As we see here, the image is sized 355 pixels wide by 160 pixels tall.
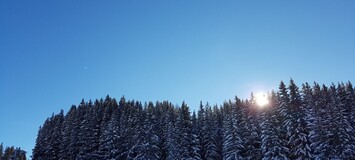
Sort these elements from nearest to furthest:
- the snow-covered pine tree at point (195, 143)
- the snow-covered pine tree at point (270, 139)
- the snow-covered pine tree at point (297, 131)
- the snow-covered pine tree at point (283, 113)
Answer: the snow-covered pine tree at point (297, 131), the snow-covered pine tree at point (270, 139), the snow-covered pine tree at point (283, 113), the snow-covered pine tree at point (195, 143)

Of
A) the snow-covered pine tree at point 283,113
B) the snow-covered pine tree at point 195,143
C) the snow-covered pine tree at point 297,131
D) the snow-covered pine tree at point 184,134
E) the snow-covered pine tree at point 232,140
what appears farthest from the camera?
the snow-covered pine tree at point 195,143

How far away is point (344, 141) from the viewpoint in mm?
45469

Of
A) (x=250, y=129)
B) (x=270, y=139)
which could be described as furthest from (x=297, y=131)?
(x=250, y=129)

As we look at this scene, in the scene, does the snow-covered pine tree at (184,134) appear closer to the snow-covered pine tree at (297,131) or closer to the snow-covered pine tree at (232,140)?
the snow-covered pine tree at (232,140)

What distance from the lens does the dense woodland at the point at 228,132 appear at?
47969 mm

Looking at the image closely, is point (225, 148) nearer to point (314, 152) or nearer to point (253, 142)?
point (253, 142)

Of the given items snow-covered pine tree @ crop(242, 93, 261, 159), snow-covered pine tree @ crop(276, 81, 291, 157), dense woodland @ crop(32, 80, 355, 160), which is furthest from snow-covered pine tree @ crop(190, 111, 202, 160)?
snow-covered pine tree @ crop(276, 81, 291, 157)

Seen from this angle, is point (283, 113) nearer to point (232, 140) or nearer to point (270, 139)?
point (270, 139)

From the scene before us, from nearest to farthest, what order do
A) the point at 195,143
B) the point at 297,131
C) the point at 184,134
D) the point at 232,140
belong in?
the point at 297,131 → the point at 232,140 → the point at 195,143 → the point at 184,134

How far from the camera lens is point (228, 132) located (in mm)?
58719

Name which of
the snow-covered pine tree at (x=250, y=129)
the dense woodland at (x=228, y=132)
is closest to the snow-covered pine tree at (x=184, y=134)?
the dense woodland at (x=228, y=132)

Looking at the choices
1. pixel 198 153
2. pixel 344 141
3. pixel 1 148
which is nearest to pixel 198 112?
pixel 198 153

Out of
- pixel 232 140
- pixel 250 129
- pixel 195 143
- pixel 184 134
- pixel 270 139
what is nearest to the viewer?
pixel 270 139

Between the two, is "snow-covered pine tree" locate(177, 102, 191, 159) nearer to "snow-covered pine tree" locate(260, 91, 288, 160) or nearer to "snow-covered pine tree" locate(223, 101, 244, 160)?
"snow-covered pine tree" locate(223, 101, 244, 160)
